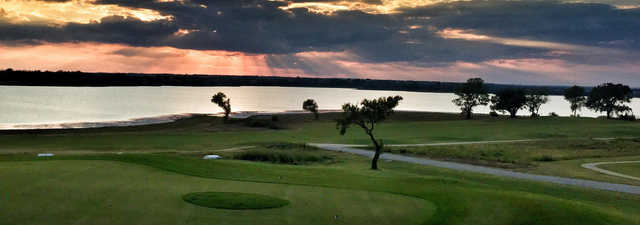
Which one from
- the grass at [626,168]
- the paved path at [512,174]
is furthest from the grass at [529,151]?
the grass at [626,168]

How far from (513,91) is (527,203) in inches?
4314

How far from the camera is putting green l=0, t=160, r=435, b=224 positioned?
1150cm

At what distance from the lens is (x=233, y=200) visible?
13.3 m

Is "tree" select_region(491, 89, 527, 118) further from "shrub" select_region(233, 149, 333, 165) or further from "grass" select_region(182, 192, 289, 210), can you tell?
"grass" select_region(182, 192, 289, 210)

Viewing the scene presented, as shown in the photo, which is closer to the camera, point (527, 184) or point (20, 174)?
point (20, 174)

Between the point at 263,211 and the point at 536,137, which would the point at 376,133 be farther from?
the point at 263,211

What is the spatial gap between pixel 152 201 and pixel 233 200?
6.94 feet

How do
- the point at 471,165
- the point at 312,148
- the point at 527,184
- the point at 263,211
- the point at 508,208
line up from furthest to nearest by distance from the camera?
the point at 312,148 < the point at 471,165 < the point at 527,184 < the point at 508,208 < the point at 263,211

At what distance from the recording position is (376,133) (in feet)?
248

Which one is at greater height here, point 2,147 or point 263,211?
point 263,211

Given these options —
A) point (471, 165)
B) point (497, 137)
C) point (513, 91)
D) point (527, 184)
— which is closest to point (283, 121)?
point (497, 137)

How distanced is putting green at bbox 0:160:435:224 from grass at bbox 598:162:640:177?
92.8 ft

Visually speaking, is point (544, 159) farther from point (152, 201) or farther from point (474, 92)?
point (474, 92)

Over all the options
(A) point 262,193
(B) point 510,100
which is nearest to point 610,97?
(B) point 510,100
